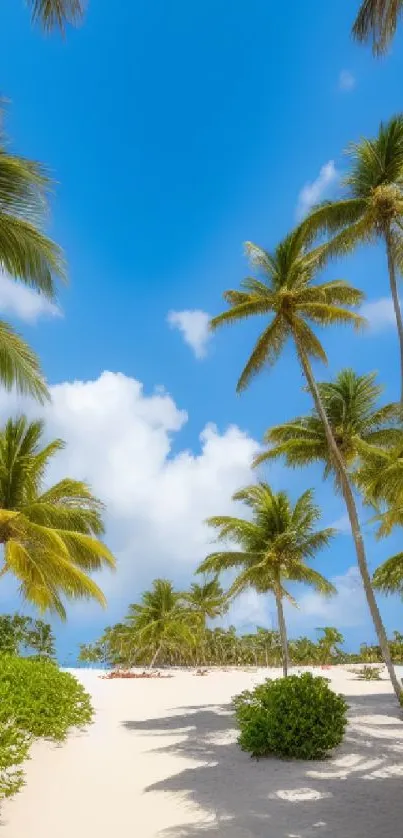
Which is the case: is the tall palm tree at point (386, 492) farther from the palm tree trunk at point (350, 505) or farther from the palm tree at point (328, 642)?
the palm tree at point (328, 642)

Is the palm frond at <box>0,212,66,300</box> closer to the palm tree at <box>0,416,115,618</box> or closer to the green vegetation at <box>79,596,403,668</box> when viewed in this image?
the palm tree at <box>0,416,115,618</box>

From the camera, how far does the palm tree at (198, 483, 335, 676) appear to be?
67.4 feet

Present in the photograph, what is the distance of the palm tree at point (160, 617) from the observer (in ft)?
110

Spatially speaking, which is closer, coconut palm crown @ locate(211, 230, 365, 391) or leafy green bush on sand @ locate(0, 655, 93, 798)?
leafy green bush on sand @ locate(0, 655, 93, 798)

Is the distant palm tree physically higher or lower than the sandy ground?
higher

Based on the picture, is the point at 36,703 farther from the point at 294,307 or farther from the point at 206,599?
the point at 206,599

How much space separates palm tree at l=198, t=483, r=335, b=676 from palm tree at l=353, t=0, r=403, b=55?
15.3 m

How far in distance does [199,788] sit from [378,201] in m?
11.8

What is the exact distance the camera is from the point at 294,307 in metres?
17.5

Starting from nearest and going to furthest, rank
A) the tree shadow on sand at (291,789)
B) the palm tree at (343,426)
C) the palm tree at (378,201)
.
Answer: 1. the tree shadow on sand at (291,789)
2. the palm tree at (378,201)
3. the palm tree at (343,426)

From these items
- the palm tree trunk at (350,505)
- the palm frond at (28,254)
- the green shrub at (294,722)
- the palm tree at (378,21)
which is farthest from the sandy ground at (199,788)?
the palm tree at (378,21)

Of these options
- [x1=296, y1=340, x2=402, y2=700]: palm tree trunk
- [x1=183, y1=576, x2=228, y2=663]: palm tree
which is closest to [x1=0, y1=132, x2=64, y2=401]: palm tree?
[x1=296, y1=340, x2=402, y2=700]: palm tree trunk

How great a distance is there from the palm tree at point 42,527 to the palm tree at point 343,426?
228 inches

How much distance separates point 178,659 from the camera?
46.8 metres
